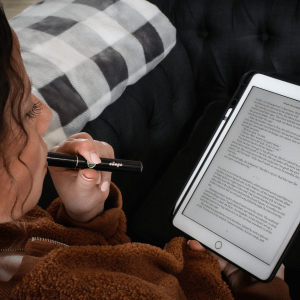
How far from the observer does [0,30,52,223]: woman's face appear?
290 millimetres

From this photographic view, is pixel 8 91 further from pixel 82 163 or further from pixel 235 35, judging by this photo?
pixel 235 35

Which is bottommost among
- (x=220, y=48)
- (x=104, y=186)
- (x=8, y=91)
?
(x=104, y=186)

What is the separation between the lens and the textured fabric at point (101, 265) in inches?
13.4

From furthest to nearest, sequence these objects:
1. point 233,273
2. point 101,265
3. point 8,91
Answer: point 233,273 < point 101,265 < point 8,91

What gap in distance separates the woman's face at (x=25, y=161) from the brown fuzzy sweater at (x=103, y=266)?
85 mm

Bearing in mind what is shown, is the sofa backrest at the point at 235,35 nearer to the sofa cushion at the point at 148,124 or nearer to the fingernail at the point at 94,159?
the sofa cushion at the point at 148,124

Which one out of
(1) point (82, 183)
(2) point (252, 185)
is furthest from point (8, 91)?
(2) point (252, 185)

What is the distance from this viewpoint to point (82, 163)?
423 millimetres

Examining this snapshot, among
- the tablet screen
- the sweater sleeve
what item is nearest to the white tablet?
the tablet screen

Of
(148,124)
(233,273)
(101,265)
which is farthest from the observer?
(148,124)

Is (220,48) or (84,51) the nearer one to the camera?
(84,51)

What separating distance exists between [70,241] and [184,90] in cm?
55

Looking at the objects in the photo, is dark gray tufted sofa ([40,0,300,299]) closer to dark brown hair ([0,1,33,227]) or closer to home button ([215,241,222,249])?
home button ([215,241,222,249])

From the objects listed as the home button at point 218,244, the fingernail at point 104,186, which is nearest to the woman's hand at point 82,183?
the fingernail at point 104,186
